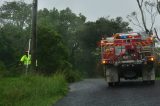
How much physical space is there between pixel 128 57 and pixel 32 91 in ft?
26.0

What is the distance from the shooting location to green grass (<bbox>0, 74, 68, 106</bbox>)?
14703mm

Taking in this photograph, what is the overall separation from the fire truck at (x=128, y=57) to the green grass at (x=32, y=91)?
11.6ft

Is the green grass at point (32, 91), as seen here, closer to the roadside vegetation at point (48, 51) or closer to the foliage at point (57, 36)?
the roadside vegetation at point (48, 51)

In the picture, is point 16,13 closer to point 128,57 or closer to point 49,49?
point 49,49

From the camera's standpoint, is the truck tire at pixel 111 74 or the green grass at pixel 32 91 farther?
the truck tire at pixel 111 74

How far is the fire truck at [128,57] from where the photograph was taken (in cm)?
2372

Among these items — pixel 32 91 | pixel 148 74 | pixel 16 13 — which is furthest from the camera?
pixel 16 13

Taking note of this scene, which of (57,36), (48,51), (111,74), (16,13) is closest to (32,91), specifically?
(111,74)

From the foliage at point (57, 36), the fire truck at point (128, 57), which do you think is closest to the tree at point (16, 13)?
the foliage at point (57, 36)

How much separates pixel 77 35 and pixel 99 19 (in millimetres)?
5111

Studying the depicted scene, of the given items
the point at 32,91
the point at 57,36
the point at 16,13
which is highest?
the point at 16,13

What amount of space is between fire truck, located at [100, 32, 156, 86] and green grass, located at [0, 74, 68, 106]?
3.54 metres

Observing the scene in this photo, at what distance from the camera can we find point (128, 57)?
23.9 metres

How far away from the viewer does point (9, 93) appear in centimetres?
1520
